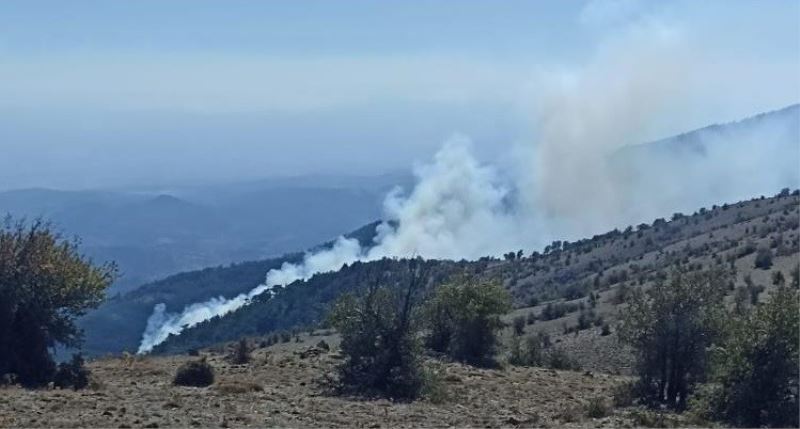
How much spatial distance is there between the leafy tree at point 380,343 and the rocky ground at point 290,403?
2.91 ft

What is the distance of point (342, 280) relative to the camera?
103m

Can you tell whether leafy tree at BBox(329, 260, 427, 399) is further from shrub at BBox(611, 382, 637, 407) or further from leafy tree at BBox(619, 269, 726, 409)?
leafy tree at BBox(619, 269, 726, 409)

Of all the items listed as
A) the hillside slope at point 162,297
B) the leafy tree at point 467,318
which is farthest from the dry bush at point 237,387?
the hillside slope at point 162,297

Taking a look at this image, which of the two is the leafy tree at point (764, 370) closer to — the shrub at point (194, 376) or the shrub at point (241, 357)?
the shrub at point (194, 376)

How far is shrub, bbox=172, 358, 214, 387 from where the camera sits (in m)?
26.8

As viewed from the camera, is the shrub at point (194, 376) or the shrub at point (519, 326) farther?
the shrub at point (519, 326)

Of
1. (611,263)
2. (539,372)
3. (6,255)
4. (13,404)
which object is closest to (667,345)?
(539,372)

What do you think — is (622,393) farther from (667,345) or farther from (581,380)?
(581,380)

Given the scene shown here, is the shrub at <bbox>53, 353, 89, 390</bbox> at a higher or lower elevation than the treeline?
lower

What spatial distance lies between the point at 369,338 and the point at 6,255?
33.8ft

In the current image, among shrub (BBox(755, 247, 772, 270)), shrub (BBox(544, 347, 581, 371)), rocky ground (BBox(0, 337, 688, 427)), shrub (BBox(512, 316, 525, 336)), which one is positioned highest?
shrub (BBox(755, 247, 772, 270))

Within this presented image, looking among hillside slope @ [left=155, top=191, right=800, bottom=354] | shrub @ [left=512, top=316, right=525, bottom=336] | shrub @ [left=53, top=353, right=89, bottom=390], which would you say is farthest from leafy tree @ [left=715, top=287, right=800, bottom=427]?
shrub @ [left=512, top=316, right=525, bottom=336]

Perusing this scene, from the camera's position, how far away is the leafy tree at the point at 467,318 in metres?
35.2

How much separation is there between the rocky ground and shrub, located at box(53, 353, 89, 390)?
1.21ft
